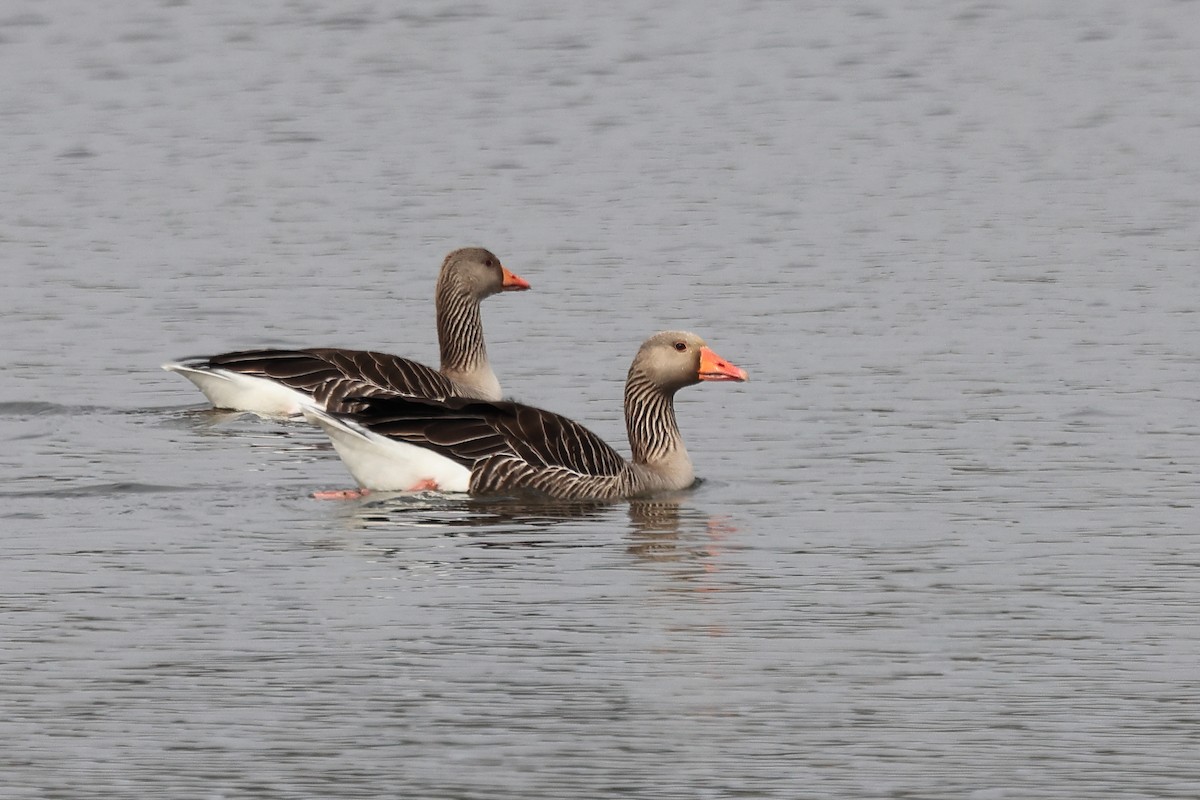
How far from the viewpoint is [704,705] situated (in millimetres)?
10500

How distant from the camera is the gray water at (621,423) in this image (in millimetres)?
10172

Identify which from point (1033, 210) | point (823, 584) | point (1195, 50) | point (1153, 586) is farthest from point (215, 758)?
point (1195, 50)

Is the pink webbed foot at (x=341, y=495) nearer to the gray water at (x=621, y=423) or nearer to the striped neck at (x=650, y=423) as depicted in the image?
the gray water at (x=621, y=423)

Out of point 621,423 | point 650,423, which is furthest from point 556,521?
point 621,423

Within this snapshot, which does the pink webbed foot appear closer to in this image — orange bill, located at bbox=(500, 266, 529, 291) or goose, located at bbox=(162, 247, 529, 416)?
goose, located at bbox=(162, 247, 529, 416)

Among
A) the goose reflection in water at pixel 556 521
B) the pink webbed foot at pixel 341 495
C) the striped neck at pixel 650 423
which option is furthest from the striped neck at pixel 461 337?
the pink webbed foot at pixel 341 495

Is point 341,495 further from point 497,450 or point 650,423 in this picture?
point 650,423

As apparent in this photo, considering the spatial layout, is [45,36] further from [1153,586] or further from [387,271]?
[1153,586]

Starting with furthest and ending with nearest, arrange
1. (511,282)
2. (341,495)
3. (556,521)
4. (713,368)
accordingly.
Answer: (511,282)
(713,368)
(341,495)
(556,521)

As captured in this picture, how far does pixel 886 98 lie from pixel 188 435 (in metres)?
18.7

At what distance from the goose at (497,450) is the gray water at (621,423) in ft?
0.99

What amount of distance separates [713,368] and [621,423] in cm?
214

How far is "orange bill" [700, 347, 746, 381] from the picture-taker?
16484 millimetres

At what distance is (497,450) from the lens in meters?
16.2
